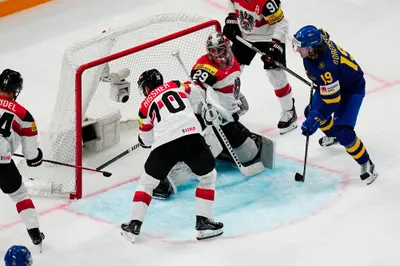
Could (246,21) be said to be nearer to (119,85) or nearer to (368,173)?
(119,85)

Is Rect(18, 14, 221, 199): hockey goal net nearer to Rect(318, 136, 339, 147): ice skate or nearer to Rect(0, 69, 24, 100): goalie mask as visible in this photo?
Rect(0, 69, 24, 100): goalie mask

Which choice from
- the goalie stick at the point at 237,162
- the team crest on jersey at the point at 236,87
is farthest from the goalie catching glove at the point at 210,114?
the team crest on jersey at the point at 236,87

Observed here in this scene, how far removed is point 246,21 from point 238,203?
4.33ft

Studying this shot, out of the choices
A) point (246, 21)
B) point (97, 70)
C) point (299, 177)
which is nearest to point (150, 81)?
point (97, 70)

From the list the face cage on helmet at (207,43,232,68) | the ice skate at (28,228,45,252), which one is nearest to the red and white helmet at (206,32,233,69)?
the face cage on helmet at (207,43,232,68)

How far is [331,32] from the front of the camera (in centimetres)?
891

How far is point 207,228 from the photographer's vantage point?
618 centimetres

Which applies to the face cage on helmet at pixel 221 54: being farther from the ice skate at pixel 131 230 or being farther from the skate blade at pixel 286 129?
the ice skate at pixel 131 230

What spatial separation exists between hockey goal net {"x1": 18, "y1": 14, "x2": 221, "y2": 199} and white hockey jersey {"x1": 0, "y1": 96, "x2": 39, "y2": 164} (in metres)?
0.66

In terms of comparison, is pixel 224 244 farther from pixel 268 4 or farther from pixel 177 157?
pixel 268 4

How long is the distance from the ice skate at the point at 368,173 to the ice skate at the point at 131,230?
1458mm

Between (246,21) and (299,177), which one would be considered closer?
(299,177)

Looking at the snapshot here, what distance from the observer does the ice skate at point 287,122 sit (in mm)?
7465

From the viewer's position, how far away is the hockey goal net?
6672mm
